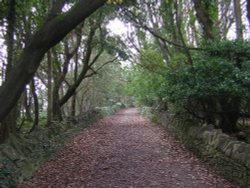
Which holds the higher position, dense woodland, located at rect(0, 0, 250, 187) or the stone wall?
dense woodland, located at rect(0, 0, 250, 187)

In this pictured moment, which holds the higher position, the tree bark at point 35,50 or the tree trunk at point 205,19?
the tree trunk at point 205,19

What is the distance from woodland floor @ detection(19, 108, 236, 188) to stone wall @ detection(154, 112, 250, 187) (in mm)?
239

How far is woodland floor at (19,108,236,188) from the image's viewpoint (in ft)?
24.7

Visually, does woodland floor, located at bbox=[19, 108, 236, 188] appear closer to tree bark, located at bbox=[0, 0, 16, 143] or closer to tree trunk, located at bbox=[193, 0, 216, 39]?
tree bark, located at bbox=[0, 0, 16, 143]

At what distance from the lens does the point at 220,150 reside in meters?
8.29

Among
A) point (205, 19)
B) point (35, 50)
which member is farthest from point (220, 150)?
point (205, 19)

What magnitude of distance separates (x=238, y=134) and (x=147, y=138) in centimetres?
388

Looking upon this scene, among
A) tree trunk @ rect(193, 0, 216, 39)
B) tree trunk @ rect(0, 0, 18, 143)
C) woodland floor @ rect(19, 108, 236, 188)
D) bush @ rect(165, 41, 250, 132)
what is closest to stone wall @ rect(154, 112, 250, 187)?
woodland floor @ rect(19, 108, 236, 188)

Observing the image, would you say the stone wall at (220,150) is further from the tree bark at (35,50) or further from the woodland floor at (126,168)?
the tree bark at (35,50)

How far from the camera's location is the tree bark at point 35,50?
523cm

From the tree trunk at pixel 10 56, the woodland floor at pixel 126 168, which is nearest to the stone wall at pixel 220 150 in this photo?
the woodland floor at pixel 126 168

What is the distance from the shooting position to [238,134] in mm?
11898

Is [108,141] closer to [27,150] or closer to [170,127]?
[170,127]

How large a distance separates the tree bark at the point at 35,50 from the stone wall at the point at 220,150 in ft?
13.5
